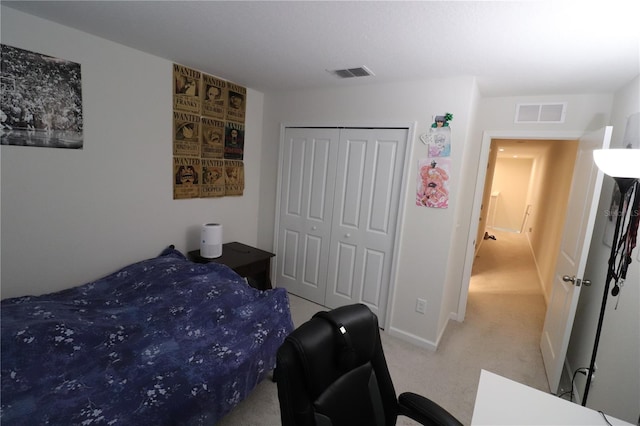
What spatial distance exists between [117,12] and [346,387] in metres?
2.25

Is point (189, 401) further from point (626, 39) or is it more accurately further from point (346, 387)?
point (626, 39)

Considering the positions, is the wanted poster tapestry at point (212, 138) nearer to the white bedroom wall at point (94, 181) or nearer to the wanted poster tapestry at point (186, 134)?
the wanted poster tapestry at point (186, 134)

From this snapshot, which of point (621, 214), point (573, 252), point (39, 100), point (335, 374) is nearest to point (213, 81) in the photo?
point (39, 100)

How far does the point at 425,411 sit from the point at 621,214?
148 centimetres

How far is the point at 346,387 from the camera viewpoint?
1073mm

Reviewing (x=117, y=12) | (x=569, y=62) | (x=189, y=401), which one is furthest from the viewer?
(x=569, y=62)

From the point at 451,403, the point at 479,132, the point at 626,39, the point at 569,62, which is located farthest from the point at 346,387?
the point at 479,132

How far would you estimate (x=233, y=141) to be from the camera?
307 centimetres

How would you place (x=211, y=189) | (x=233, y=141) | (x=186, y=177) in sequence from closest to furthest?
(x=186, y=177), (x=211, y=189), (x=233, y=141)

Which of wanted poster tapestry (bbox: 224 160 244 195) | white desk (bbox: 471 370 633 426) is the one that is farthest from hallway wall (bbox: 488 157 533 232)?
white desk (bbox: 471 370 633 426)

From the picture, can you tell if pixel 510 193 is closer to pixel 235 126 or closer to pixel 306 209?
pixel 306 209

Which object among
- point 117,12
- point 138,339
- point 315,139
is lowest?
point 138,339

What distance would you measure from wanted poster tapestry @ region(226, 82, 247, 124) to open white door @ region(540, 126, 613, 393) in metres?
3.01

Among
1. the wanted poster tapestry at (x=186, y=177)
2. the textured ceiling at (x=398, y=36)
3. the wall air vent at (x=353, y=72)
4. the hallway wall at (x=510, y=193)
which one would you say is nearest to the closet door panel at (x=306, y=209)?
the wall air vent at (x=353, y=72)
